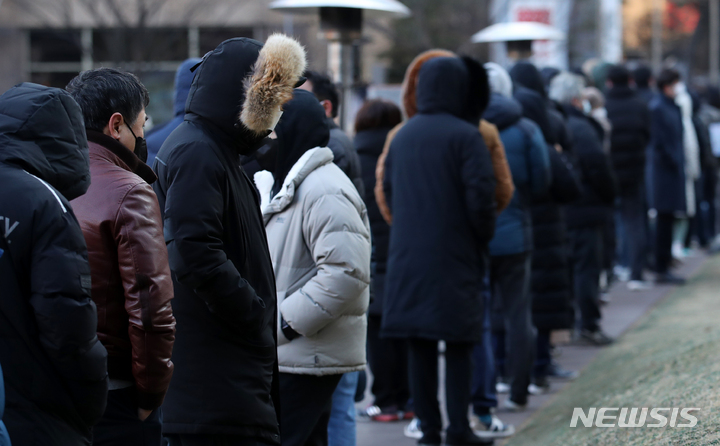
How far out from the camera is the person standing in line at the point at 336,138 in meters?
4.59

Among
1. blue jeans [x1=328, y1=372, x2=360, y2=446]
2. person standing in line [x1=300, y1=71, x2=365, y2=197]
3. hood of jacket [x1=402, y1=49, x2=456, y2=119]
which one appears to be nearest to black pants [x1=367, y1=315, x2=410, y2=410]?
hood of jacket [x1=402, y1=49, x2=456, y2=119]

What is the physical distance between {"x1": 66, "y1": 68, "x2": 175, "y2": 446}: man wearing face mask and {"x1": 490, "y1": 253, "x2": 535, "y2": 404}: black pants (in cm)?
334

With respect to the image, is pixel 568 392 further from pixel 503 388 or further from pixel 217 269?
pixel 217 269

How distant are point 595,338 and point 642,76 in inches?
199

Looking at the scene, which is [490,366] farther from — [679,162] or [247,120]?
[679,162]

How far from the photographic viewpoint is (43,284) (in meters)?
2.39

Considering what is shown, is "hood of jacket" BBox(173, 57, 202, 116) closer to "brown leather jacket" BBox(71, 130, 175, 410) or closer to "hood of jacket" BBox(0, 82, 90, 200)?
"brown leather jacket" BBox(71, 130, 175, 410)

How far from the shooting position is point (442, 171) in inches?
200

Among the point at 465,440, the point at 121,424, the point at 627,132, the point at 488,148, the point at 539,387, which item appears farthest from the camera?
the point at 627,132

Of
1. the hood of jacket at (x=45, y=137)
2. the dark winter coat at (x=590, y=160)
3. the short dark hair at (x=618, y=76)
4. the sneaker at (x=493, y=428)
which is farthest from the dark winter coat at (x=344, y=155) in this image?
the short dark hair at (x=618, y=76)

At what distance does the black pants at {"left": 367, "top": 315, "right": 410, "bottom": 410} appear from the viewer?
614cm

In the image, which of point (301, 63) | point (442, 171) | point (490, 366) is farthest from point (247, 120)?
point (490, 366)

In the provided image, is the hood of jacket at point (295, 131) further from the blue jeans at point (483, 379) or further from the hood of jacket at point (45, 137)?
the blue jeans at point (483, 379)

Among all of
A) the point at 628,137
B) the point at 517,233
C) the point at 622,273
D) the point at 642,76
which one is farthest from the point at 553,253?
the point at 642,76
